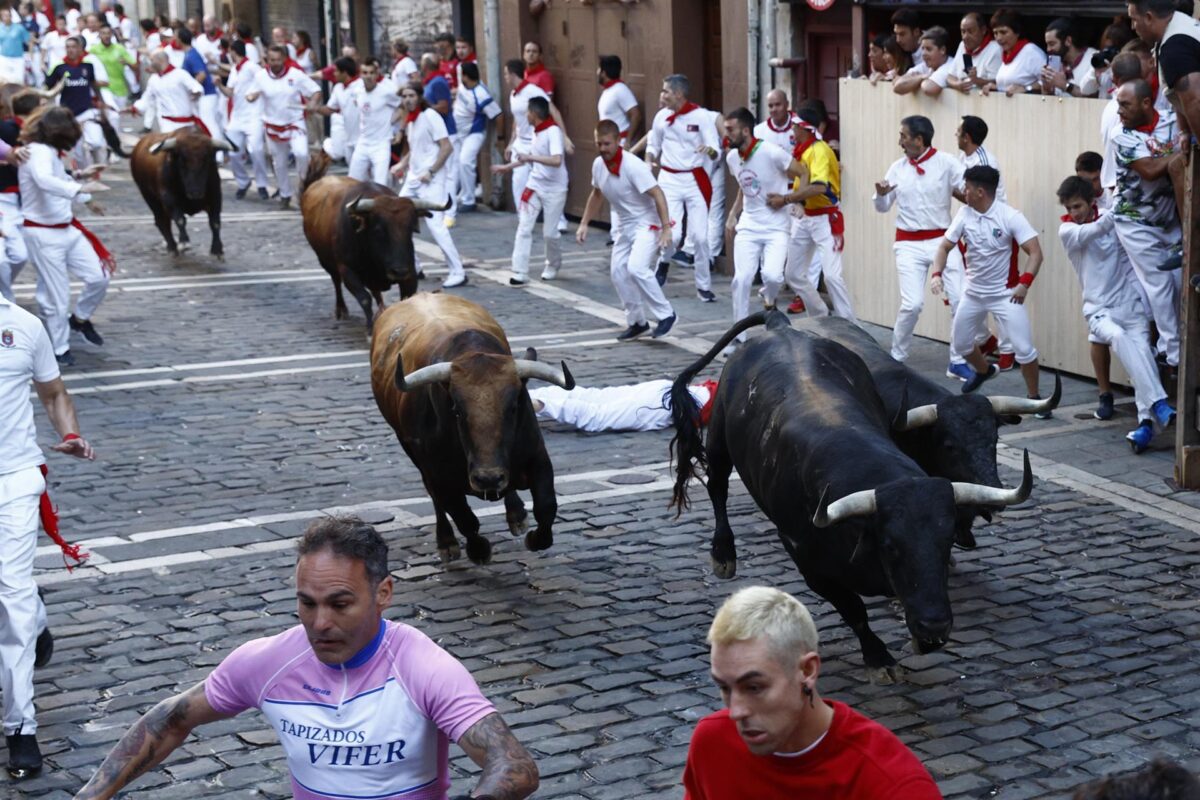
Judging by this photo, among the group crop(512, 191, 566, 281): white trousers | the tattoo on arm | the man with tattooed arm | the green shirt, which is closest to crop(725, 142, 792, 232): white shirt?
crop(512, 191, 566, 281): white trousers

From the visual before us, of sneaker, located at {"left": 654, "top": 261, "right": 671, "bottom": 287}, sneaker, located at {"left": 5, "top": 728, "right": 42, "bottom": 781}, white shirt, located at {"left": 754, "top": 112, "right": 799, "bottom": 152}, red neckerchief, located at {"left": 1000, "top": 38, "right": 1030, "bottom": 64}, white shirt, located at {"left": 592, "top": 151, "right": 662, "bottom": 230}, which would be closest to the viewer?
sneaker, located at {"left": 5, "top": 728, "right": 42, "bottom": 781}

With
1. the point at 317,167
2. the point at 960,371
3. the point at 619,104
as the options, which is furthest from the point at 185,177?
the point at 960,371

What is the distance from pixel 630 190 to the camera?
15375 millimetres

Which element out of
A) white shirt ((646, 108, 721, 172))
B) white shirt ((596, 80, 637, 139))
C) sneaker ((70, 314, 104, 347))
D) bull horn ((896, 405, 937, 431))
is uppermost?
white shirt ((596, 80, 637, 139))

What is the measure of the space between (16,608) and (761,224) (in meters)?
8.77

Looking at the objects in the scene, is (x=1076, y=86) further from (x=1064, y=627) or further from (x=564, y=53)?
(x=564, y=53)

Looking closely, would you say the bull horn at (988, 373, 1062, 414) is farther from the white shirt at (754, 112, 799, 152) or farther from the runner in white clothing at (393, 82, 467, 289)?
the runner in white clothing at (393, 82, 467, 289)

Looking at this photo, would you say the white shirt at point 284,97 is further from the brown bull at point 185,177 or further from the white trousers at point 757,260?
the white trousers at point 757,260

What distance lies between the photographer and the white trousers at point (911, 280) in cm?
1351

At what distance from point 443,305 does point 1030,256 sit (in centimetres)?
436

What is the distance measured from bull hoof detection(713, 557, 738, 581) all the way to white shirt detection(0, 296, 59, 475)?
359 cm

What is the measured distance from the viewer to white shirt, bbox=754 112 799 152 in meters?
15.8

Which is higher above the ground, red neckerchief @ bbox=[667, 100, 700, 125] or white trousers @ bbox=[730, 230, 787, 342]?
red neckerchief @ bbox=[667, 100, 700, 125]

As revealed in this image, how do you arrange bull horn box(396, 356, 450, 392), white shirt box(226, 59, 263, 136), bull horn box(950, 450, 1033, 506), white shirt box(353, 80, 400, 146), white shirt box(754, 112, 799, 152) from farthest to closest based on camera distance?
1. white shirt box(226, 59, 263, 136)
2. white shirt box(353, 80, 400, 146)
3. white shirt box(754, 112, 799, 152)
4. bull horn box(396, 356, 450, 392)
5. bull horn box(950, 450, 1033, 506)
